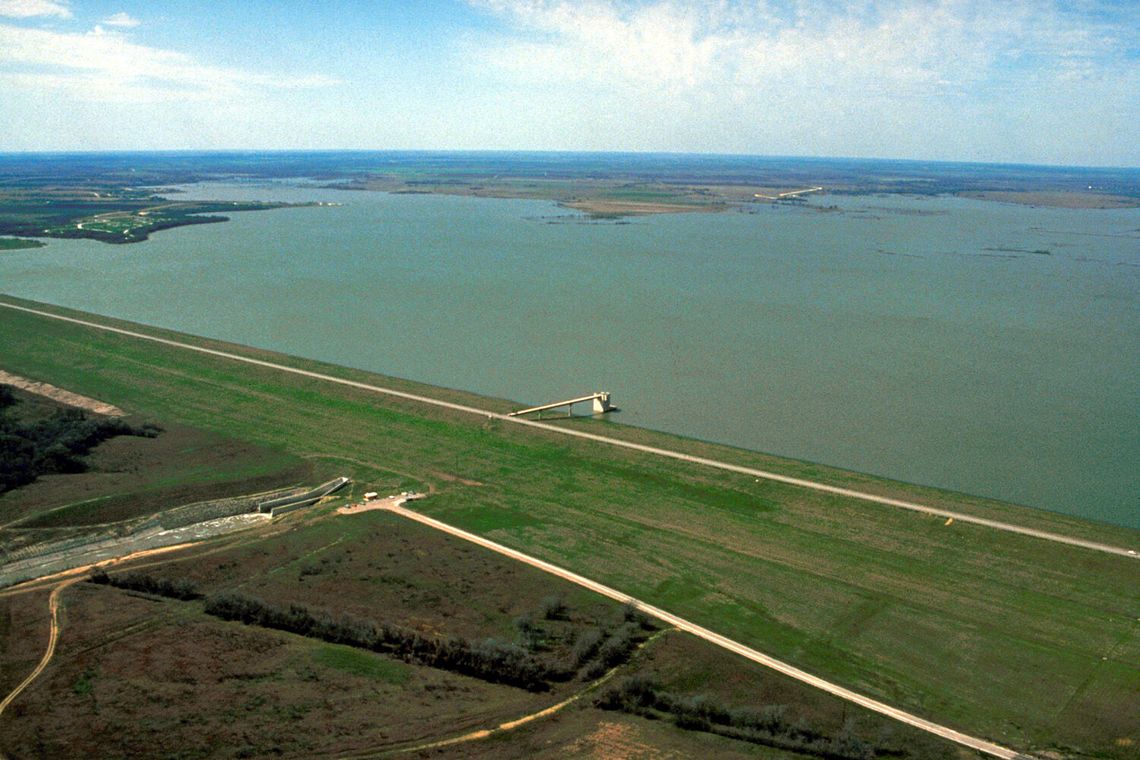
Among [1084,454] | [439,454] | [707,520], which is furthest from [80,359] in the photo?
[1084,454]

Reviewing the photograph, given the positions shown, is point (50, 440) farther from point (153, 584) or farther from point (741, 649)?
point (741, 649)

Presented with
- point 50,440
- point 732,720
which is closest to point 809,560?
point 732,720

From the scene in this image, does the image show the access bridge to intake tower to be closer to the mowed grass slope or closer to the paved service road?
the mowed grass slope

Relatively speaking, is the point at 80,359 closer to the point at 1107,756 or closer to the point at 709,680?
the point at 709,680

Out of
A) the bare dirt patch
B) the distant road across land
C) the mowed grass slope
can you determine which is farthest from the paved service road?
the bare dirt patch

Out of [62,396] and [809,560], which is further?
[62,396]

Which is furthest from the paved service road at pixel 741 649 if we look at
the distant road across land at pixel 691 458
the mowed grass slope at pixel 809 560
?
the distant road across land at pixel 691 458
